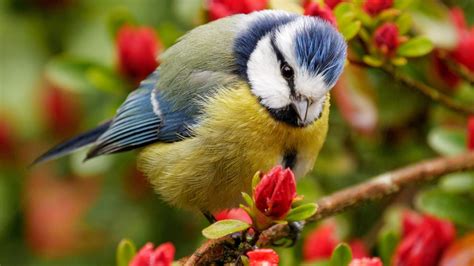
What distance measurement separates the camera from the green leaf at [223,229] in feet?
5.55

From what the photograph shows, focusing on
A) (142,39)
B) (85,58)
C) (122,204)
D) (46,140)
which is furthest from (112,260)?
(142,39)

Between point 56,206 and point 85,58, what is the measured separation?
755 mm

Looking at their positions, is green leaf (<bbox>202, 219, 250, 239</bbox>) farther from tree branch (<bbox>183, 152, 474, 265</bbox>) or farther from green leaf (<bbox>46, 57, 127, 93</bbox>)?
green leaf (<bbox>46, 57, 127, 93</bbox>)

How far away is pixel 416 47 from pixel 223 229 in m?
0.76

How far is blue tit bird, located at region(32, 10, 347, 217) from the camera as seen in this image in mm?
2018

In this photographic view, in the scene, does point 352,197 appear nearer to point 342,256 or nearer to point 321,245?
point 321,245

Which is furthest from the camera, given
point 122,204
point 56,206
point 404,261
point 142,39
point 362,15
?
point 56,206

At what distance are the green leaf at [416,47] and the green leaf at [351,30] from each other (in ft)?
0.48

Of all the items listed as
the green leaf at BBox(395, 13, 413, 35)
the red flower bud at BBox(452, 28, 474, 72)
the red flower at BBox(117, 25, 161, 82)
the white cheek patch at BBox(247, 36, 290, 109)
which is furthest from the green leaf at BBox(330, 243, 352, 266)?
the red flower at BBox(117, 25, 161, 82)

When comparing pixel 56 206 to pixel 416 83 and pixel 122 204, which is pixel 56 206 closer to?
pixel 122 204

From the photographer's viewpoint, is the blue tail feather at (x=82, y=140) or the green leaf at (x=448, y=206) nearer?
the green leaf at (x=448, y=206)

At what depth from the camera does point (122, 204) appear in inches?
117

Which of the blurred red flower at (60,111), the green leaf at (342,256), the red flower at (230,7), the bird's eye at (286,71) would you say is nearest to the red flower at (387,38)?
the bird's eye at (286,71)

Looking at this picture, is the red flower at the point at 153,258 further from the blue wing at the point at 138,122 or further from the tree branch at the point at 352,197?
the blue wing at the point at 138,122
